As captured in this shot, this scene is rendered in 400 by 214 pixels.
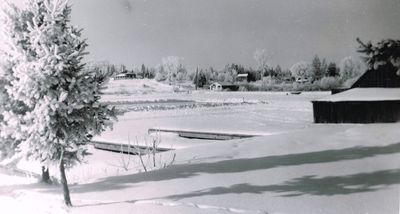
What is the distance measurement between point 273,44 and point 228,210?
2.48m

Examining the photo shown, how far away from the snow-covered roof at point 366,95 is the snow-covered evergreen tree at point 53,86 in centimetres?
318

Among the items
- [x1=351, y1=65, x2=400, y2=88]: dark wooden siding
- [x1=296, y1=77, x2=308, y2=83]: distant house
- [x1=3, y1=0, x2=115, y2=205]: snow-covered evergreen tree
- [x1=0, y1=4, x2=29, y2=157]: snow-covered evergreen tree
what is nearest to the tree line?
[x1=296, y1=77, x2=308, y2=83]: distant house

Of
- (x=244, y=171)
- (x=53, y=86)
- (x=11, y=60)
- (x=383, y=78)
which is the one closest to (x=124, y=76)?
(x=53, y=86)

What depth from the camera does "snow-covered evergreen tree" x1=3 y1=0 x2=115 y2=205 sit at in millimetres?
4688

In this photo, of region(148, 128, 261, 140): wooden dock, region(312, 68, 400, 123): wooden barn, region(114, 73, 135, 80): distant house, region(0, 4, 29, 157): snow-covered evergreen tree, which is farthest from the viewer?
region(148, 128, 261, 140): wooden dock

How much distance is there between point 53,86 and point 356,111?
396cm

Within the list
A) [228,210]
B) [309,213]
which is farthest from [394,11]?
[228,210]

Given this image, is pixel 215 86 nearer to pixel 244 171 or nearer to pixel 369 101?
pixel 244 171

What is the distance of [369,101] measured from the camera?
5.44 meters

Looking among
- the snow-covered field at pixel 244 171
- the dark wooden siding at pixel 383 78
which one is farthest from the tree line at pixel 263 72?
the snow-covered field at pixel 244 171

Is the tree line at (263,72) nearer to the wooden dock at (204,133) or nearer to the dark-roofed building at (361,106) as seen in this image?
the dark-roofed building at (361,106)

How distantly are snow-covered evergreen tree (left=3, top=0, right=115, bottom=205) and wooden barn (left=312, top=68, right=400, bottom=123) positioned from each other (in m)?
3.24

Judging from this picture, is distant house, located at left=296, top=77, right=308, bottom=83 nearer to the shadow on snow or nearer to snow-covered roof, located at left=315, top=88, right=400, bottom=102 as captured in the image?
snow-covered roof, located at left=315, top=88, right=400, bottom=102

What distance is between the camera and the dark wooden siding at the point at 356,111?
17.2 feet
